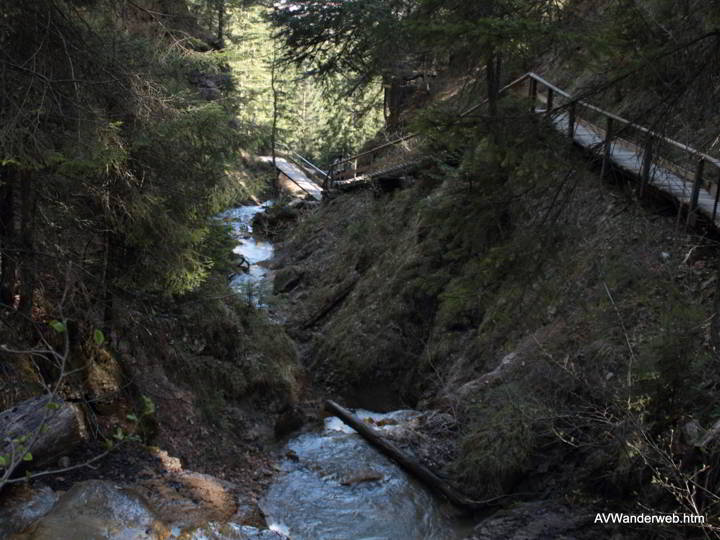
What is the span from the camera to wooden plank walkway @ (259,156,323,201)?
28617 millimetres

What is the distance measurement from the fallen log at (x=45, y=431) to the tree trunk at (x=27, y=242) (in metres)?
1.02

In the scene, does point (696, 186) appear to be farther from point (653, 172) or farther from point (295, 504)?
point (295, 504)

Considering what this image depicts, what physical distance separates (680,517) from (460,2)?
729cm

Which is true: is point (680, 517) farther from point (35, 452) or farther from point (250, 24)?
point (250, 24)

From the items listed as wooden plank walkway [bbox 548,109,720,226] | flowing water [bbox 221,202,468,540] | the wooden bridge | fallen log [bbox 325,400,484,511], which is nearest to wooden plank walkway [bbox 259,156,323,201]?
the wooden bridge

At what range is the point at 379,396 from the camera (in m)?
12.6

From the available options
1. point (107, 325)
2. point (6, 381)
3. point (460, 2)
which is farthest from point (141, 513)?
point (460, 2)

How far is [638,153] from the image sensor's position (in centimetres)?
652

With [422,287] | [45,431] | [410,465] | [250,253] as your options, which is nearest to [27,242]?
[45,431]

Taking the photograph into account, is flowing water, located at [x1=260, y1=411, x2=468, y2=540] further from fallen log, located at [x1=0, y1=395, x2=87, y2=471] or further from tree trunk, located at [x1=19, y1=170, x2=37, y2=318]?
tree trunk, located at [x1=19, y1=170, x2=37, y2=318]

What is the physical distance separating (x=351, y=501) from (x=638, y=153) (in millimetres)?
5759

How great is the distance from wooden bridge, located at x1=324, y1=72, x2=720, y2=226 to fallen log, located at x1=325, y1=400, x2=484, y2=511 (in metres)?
4.38

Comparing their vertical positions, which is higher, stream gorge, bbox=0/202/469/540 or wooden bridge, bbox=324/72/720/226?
wooden bridge, bbox=324/72/720/226

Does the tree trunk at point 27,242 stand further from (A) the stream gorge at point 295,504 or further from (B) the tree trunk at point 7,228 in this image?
(A) the stream gorge at point 295,504
